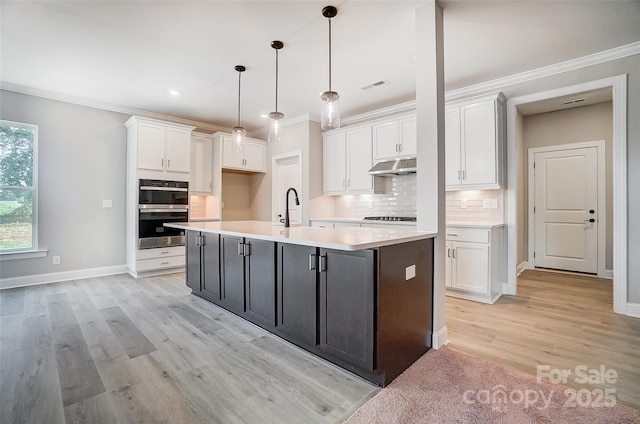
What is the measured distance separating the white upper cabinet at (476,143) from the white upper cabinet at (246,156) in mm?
3516

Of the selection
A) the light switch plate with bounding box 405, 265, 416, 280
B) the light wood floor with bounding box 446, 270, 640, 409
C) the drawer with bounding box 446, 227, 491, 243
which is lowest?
the light wood floor with bounding box 446, 270, 640, 409

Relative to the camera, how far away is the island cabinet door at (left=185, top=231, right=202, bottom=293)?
140 inches

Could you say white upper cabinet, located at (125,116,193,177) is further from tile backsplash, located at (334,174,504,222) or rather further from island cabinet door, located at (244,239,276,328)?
island cabinet door, located at (244,239,276,328)

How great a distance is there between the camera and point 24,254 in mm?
Result: 4168

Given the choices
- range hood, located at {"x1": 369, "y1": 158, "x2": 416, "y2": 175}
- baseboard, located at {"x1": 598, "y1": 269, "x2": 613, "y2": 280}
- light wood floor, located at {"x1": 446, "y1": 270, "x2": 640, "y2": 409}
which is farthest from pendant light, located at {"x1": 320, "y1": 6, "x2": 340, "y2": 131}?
baseboard, located at {"x1": 598, "y1": 269, "x2": 613, "y2": 280}

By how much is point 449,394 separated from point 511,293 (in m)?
2.67

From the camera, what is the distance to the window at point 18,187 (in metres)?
4.09

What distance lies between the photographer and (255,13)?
2.60m

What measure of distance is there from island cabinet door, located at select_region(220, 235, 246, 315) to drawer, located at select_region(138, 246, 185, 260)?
2.25 metres

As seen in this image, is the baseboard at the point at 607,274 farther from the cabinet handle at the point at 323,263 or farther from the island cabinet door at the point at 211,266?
the island cabinet door at the point at 211,266

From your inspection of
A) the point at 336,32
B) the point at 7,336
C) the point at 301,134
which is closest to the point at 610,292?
the point at 336,32

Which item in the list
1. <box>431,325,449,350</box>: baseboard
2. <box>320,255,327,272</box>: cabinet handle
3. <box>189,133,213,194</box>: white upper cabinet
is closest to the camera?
<box>320,255,327,272</box>: cabinet handle

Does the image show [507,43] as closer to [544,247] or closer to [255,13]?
[255,13]

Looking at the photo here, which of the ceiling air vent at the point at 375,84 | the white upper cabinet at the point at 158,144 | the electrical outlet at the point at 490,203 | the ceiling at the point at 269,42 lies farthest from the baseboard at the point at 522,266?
the white upper cabinet at the point at 158,144
